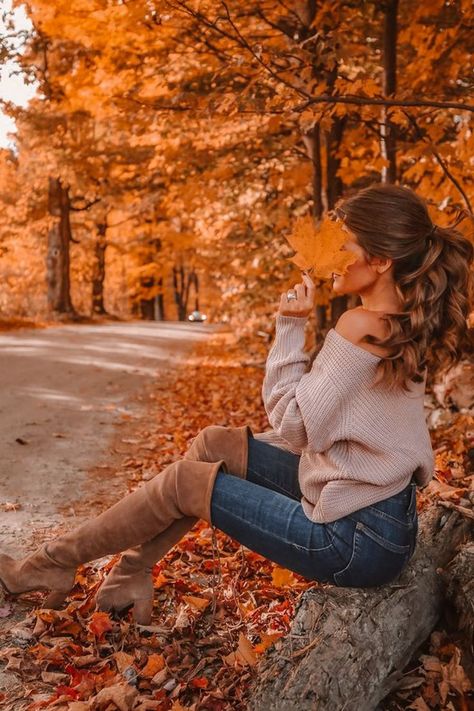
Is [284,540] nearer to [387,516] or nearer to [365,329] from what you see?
[387,516]

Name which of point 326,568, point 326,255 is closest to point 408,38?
point 326,255

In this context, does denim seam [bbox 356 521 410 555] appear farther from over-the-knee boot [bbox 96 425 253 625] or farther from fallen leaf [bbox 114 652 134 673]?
fallen leaf [bbox 114 652 134 673]

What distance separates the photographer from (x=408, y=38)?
5547 mm

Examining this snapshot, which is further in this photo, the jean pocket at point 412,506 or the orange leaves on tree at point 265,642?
the orange leaves on tree at point 265,642

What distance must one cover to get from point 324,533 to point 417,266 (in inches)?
37.9

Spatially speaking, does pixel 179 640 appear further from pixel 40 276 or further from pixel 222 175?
pixel 40 276

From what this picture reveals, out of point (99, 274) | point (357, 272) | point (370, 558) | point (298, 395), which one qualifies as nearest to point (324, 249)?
point (357, 272)

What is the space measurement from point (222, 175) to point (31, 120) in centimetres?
757

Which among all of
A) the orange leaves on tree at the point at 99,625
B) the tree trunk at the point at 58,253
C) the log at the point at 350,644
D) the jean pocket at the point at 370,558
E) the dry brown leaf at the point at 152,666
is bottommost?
the dry brown leaf at the point at 152,666

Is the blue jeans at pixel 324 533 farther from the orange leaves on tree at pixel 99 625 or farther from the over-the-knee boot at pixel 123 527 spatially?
the orange leaves on tree at pixel 99 625

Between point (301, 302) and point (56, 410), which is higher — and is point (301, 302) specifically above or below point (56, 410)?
above

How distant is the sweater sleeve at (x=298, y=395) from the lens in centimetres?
212

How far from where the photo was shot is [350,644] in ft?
6.70

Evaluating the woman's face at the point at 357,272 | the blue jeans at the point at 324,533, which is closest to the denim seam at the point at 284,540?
the blue jeans at the point at 324,533
